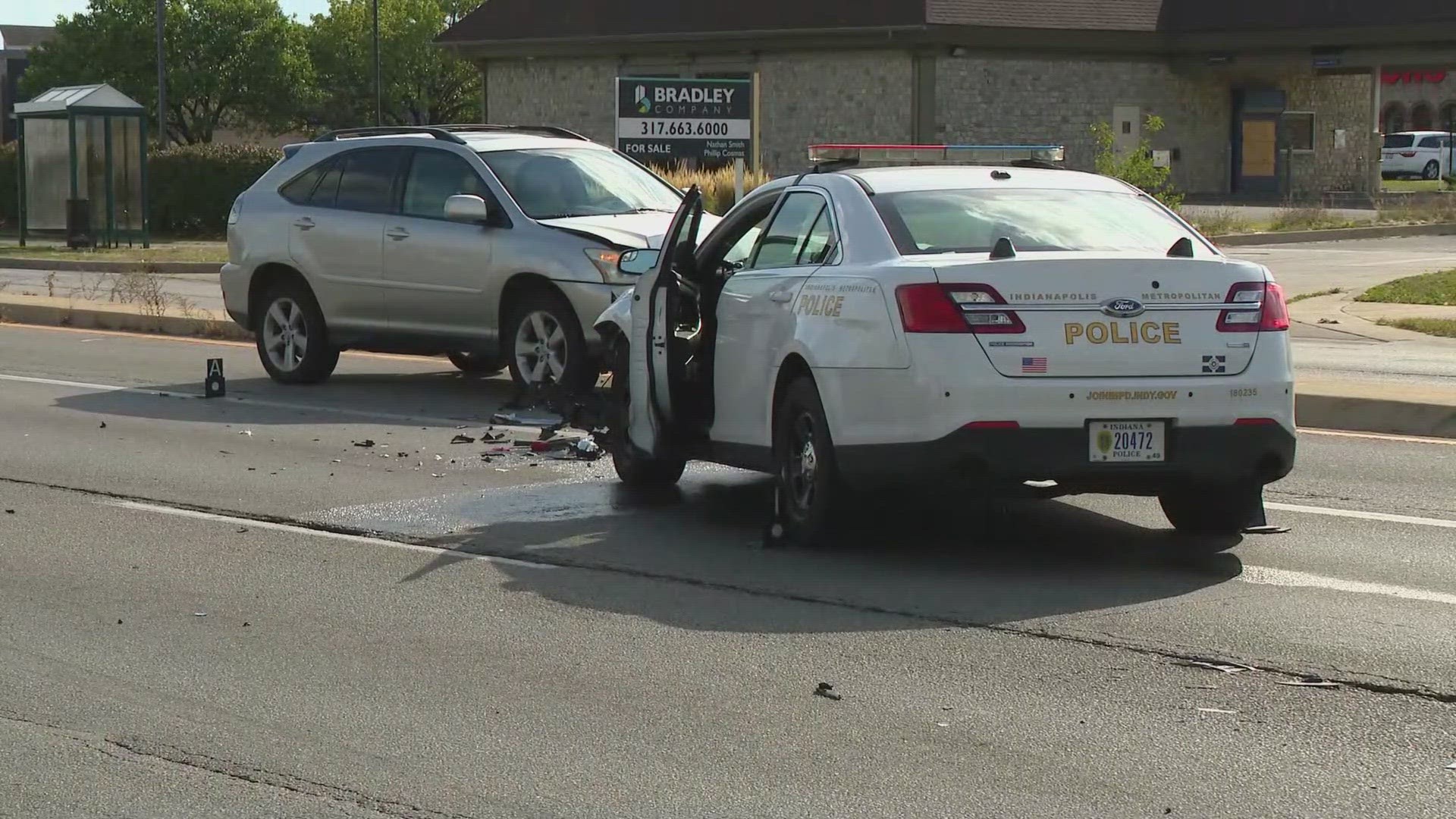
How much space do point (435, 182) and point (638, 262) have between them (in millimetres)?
4535

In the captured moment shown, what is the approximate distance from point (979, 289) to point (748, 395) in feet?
5.44

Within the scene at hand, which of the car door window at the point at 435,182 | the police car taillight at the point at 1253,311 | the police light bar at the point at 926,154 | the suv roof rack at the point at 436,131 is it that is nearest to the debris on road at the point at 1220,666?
the police car taillight at the point at 1253,311

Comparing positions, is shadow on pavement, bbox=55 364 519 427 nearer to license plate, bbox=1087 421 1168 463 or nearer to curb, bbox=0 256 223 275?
license plate, bbox=1087 421 1168 463

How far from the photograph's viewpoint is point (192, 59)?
85.6 meters

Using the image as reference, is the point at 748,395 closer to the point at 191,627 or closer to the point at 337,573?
the point at 337,573

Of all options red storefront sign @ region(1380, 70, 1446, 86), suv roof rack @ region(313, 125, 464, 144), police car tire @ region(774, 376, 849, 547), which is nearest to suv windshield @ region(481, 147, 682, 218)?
suv roof rack @ region(313, 125, 464, 144)

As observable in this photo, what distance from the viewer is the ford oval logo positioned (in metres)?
8.03

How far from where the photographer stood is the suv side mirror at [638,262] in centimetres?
1039

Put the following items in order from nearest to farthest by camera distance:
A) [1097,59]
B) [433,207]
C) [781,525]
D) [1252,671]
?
[1252,671] → [781,525] → [433,207] → [1097,59]

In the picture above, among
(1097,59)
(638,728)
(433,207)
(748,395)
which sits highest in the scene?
(1097,59)

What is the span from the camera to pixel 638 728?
6051mm

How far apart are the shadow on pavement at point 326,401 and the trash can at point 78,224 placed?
21.1 meters

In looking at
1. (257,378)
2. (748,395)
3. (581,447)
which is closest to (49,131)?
(257,378)

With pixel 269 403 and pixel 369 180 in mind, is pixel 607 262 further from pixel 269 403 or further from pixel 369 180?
pixel 269 403
